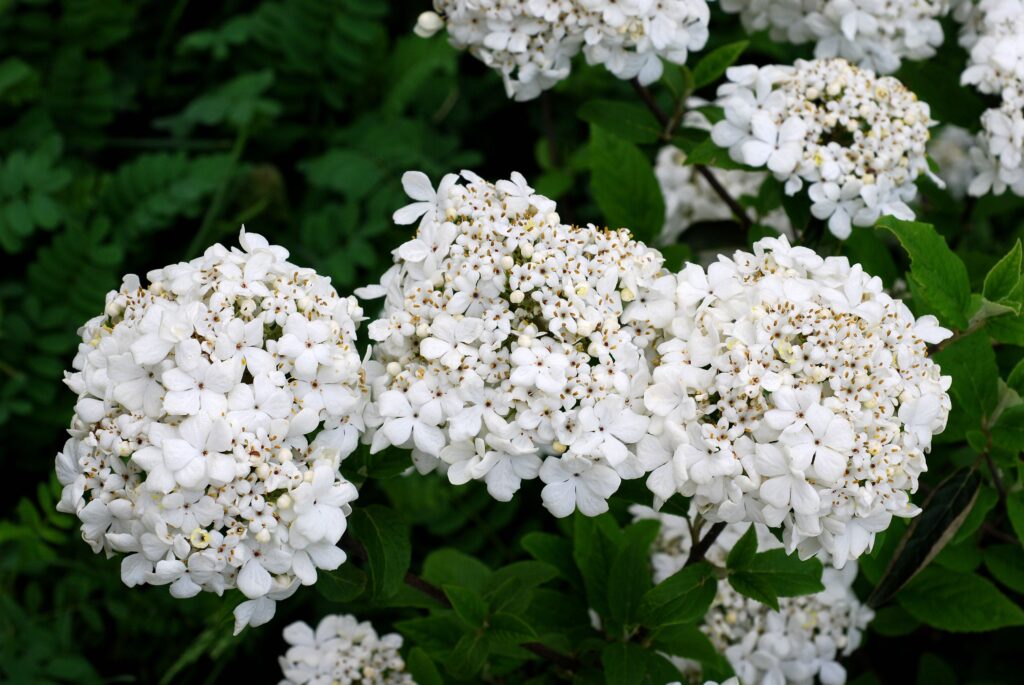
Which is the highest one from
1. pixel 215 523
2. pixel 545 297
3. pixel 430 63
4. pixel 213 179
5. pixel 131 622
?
pixel 545 297

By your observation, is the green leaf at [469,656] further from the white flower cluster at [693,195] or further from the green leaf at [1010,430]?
the white flower cluster at [693,195]

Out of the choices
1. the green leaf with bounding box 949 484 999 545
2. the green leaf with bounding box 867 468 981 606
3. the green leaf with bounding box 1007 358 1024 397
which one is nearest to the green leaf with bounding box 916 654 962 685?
the green leaf with bounding box 949 484 999 545

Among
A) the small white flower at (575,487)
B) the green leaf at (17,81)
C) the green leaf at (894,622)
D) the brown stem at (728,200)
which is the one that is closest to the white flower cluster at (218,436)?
the small white flower at (575,487)

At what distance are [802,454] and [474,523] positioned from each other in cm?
232

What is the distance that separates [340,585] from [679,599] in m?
0.78

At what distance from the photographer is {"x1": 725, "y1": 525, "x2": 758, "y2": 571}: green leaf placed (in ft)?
8.45

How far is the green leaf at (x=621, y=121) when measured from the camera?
10.9ft

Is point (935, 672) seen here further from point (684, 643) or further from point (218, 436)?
point (218, 436)

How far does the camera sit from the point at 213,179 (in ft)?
14.1

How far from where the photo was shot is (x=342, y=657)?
9.53 feet

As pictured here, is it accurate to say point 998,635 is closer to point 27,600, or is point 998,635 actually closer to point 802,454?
point 802,454

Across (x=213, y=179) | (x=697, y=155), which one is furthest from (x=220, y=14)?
(x=697, y=155)

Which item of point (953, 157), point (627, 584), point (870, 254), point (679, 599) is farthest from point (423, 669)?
point (953, 157)

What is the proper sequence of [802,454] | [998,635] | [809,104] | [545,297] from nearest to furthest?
1. [802,454]
2. [545,297]
3. [809,104]
4. [998,635]
